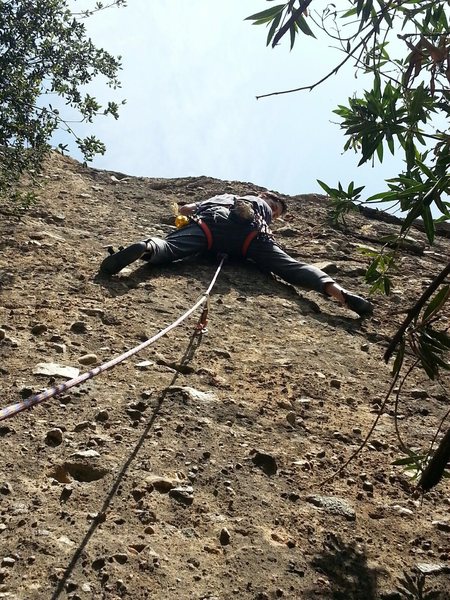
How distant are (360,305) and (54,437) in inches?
116

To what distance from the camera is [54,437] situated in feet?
8.55

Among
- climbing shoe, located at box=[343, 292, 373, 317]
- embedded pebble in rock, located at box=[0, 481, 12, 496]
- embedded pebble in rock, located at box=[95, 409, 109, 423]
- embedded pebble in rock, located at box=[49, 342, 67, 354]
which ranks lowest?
embedded pebble in rock, located at box=[0, 481, 12, 496]

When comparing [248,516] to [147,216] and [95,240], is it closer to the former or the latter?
[95,240]

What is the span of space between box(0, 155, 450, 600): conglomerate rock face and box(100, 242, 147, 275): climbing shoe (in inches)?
5.0

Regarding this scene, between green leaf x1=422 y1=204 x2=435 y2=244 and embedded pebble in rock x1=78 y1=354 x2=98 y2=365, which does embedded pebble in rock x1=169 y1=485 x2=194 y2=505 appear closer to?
embedded pebble in rock x1=78 y1=354 x2=98 y2=365

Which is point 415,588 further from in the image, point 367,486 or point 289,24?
point 289,24

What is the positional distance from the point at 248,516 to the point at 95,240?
3.52 m

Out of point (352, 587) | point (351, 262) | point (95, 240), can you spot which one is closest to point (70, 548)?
point (352, 587)

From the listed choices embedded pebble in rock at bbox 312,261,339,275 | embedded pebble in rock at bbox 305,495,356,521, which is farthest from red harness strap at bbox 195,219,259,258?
embedded pebble in rock at bbox 305,495,356,521

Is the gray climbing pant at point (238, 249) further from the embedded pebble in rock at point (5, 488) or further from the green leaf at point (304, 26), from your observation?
the embedded pebble in rock at point (5, 488)

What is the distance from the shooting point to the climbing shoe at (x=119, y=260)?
4.52m

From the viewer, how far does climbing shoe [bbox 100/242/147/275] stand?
452cm

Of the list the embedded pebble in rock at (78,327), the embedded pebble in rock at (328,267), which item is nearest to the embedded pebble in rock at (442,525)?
the embedded pebble in rock at (78,327)

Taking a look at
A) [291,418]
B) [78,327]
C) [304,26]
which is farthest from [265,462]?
[304,26]
